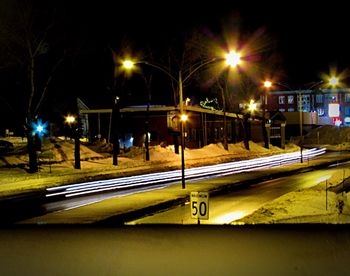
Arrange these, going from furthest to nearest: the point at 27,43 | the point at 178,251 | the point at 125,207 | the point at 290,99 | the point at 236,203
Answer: the point at 290,99 → the point at 27,43 → the point at 236,203 → the point at 125,207 → the point at 178,251

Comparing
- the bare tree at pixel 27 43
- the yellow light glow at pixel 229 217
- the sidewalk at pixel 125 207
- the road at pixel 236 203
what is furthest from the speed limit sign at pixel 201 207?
the bare tree at pixel 27 43

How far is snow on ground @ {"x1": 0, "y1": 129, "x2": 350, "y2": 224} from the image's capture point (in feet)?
51.5

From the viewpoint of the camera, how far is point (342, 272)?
21.6ft

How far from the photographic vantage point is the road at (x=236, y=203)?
51.8ft

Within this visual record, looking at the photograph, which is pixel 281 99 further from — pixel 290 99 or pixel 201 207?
pixel 201 207

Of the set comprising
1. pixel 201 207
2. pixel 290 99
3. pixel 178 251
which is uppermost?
→ pixel 290 99

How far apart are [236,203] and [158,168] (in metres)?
20.3

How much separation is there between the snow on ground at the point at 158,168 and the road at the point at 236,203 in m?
0.90

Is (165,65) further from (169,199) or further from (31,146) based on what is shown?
A: (169,199)

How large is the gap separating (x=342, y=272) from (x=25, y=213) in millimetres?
13610

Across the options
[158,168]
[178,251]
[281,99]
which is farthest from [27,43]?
[281,99]

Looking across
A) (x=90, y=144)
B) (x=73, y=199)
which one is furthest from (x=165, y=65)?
(x=73, y=199)

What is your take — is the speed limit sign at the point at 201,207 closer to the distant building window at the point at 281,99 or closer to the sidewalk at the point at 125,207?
the sidewalk at the point at 125,207

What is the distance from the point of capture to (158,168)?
39.9m
